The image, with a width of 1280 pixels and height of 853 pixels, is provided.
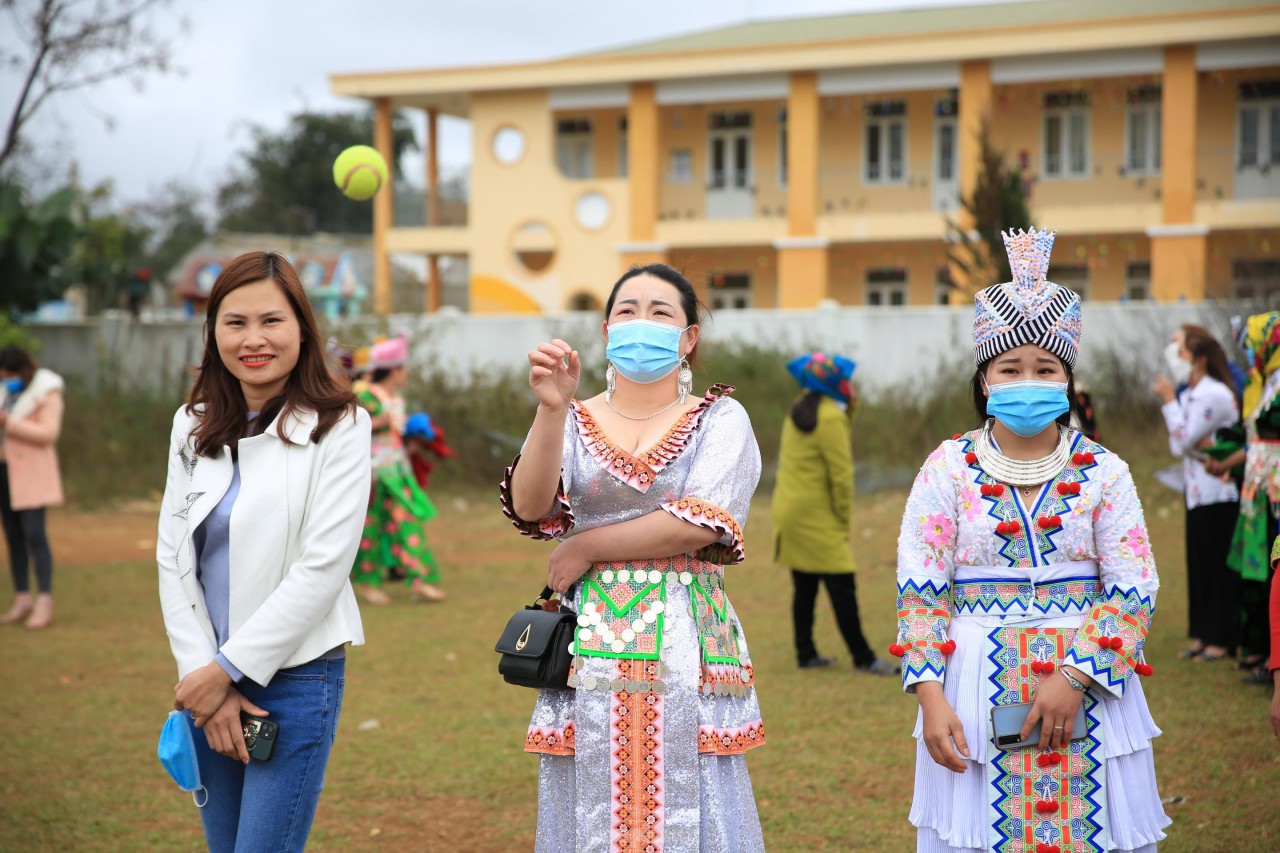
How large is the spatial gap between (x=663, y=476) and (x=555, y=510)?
308 millimetres

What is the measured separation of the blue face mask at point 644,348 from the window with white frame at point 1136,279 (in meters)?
27.0

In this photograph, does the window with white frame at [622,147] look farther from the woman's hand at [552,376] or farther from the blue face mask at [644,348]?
the woman's hand at [552,376]

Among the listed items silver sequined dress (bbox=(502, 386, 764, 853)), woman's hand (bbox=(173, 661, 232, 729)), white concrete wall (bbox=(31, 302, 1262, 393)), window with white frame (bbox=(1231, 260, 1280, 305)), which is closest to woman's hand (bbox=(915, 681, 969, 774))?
silver sequined dress (bbox=(502, 386, 764, 853))

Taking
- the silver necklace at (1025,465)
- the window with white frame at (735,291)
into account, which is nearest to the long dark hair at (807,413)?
the silver necklace at (1025,465)

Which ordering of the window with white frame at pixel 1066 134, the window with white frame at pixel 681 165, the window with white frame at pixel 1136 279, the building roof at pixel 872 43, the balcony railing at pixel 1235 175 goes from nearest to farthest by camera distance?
the building roof at pixel 872 43, the balcony railing at pixel 1235 175, the window with white frame at pixel 1066 134, the window with white frame at pixel 1136 279, the window with white frame at pixel 681 165

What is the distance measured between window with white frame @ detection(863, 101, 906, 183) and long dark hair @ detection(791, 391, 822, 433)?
72.0 ft

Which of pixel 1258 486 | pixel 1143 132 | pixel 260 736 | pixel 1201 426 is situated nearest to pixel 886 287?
pixel 1143 132

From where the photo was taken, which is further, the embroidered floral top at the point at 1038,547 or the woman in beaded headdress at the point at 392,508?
the woman in beaded headdress at the point at 392,508

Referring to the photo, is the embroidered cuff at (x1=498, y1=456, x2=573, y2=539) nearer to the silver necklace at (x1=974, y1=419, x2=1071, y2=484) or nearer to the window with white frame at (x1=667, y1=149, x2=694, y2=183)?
the silver necklace at (x1=974, y1=419, x2=1071, y2=484)

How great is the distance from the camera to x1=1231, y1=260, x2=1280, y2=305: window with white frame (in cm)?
1816

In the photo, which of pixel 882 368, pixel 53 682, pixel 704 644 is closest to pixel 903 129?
pixel 882 368

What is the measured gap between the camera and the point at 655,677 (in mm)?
3389

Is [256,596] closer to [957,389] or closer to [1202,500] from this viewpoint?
[1202,500]

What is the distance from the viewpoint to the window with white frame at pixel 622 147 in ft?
102
